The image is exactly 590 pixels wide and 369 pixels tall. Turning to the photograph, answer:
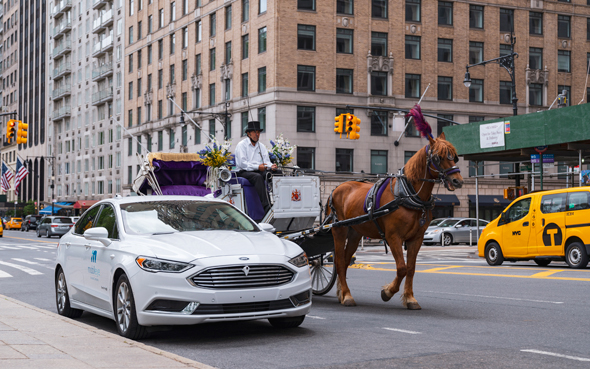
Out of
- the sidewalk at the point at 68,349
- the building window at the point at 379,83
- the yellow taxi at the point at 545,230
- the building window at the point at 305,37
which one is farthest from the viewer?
the building window at the point at 379,83

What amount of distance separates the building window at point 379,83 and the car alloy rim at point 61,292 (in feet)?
143

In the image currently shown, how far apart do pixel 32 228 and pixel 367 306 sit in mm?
69856

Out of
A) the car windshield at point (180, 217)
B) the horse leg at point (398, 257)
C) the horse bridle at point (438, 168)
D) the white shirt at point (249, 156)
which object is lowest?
the horse leg at point (398, 257)

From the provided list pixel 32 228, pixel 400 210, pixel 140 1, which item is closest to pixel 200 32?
pixel 140 1

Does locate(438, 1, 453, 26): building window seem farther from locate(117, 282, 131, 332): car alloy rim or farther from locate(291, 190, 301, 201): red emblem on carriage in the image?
locate(117, 282, 131, 332): car alloy rim

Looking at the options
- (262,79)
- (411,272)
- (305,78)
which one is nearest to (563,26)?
(305,78)

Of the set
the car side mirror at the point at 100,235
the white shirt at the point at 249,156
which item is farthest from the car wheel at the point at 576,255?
the car side mirror at the point at 100,235

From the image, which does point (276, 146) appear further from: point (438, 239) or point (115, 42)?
point (115, 42)

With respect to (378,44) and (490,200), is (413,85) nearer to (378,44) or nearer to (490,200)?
(378,44)

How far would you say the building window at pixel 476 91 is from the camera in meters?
55.2

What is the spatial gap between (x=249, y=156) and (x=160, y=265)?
Result: 5393 mm

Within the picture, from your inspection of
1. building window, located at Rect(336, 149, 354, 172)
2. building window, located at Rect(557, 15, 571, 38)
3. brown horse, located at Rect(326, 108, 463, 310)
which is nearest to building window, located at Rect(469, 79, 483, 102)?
building window, located at Rect(557, 15, 571, 38)

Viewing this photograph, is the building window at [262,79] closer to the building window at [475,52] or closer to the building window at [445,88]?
the building window at [445,88]

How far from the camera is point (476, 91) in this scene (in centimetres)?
5538
